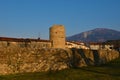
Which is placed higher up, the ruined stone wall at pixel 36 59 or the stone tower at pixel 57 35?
the stone tower at pixel 57 35

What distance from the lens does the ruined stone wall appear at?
26728mm

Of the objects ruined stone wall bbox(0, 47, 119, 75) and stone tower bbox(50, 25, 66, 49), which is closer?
ruined stone wall bbox(0, 47, 119, 75)

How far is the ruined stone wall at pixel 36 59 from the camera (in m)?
26.7

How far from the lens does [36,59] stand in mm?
28688

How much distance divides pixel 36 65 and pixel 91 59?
1130 cm

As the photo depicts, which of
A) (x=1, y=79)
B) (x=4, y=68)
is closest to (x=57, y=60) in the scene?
(x=4, y=68)

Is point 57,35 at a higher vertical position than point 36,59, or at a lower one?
A: higher

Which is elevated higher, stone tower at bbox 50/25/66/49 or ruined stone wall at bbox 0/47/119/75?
stone tower at bbox 50/25/66/49

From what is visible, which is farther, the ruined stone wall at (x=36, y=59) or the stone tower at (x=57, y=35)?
the stone tower at (x=57, y=35)

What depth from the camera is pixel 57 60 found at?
30.3 metres

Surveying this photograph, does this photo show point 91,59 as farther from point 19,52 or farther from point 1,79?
point 1,79

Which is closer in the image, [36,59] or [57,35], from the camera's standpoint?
[36,59]

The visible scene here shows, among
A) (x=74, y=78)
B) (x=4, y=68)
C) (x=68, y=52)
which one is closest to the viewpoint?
(x=74, y=78)

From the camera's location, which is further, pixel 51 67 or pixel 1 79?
pixel 51 67
